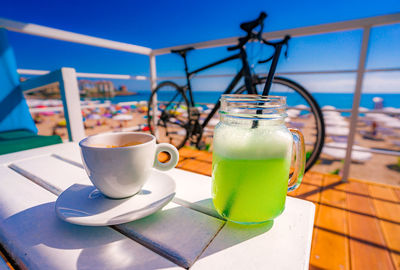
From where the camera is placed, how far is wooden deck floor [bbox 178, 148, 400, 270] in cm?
80

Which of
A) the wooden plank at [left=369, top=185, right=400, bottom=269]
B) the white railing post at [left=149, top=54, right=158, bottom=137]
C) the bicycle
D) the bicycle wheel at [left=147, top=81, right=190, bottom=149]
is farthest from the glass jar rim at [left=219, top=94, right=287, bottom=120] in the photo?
the white railing post at [left=149, top=54, right=158, bottom=137]

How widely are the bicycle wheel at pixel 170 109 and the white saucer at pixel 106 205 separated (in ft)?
5.52

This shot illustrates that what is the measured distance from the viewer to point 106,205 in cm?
31

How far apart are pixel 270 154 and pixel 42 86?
1.34 m

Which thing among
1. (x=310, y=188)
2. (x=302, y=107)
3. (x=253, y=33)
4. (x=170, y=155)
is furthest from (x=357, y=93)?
(x=170, y=155)

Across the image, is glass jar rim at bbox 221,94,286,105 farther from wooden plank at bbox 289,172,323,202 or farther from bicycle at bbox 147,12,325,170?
wooden plank at bbox 289,172,323,202

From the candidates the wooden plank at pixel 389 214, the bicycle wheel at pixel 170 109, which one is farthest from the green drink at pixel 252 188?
the bicycle wheel at pixel 170 109

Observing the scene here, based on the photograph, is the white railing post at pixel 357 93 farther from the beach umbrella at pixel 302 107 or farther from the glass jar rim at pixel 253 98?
the glass jar rim at pixel 253 98

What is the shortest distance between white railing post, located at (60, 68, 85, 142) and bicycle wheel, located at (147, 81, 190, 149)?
1.10m

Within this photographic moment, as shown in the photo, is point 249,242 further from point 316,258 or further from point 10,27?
point 10,27

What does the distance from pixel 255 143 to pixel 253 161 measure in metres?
0.03

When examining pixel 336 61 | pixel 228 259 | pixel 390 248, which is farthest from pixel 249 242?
pixel 336 61

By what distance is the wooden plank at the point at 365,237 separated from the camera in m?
0.79

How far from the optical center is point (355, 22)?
→ 1.21m
